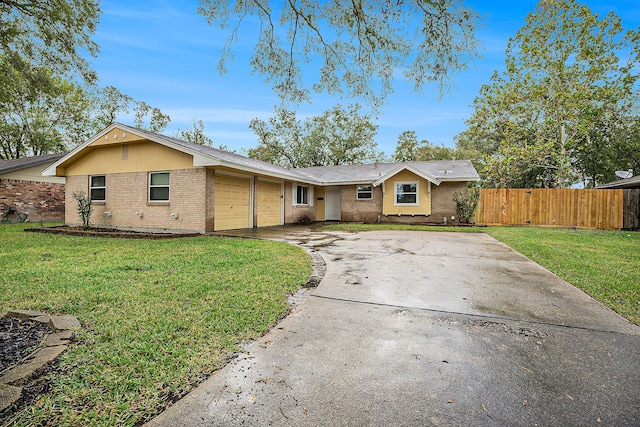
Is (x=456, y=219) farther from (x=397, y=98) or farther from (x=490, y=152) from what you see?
(x=490, y=152)

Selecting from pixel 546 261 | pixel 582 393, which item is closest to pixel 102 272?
pixel 582 393

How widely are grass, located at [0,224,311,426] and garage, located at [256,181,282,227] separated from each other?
7529mm

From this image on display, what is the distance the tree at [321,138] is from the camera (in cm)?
3197

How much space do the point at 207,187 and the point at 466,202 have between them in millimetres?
12327

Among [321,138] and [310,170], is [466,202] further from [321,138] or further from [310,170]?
[321,138]

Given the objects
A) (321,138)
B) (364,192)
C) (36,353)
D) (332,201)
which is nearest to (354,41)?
(36,353)

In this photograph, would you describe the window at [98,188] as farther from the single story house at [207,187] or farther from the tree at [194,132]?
the tree at [194,132]

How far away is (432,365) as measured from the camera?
2.40m

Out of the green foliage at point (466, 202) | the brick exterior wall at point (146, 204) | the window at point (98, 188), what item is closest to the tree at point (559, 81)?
the green foliage at point (466, 202)

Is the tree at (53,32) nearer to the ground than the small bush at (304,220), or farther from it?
farther from it

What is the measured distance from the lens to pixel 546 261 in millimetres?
6461

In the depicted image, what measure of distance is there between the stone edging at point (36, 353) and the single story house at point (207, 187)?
308 inches

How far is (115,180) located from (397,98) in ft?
40.4

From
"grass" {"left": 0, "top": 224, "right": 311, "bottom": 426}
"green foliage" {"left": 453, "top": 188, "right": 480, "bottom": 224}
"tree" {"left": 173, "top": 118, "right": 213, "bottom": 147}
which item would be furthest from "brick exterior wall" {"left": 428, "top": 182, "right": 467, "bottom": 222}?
"tree" {"left": 173, "top": 118, "right": 213, "bottom": 147}
